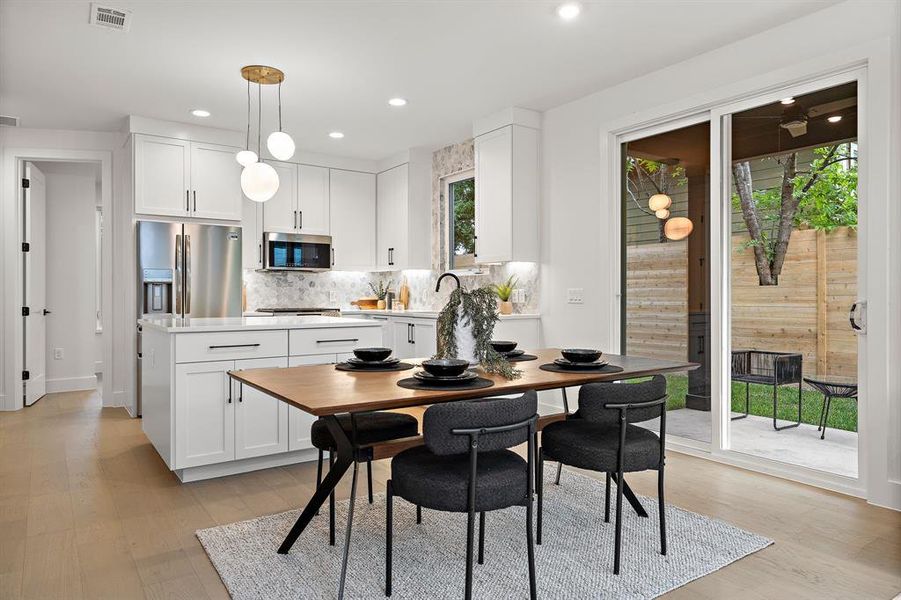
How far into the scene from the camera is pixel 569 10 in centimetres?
319

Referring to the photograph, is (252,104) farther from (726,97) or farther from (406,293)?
(726,97)

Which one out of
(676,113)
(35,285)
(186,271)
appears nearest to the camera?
(676,113)

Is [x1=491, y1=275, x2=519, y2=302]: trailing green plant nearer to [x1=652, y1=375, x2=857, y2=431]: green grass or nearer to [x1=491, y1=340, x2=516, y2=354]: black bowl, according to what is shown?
[x1=652, y1=375, x2=857, y2=431]: green grass

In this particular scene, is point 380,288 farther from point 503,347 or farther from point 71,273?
point 503,347

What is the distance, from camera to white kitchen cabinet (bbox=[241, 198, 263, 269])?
6027 mm

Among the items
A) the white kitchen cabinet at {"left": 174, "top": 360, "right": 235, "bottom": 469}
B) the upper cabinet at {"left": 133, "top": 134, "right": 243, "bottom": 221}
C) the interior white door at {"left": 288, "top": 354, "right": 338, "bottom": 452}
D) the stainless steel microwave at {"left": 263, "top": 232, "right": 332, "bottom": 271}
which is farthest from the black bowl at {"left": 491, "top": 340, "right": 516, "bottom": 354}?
the stainless steel microwave at {"left": 263, "top": 232, "right": 332, "bottom": 271}

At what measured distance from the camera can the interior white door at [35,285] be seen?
18.5 feet

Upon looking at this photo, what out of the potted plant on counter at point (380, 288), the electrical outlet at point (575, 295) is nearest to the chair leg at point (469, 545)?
the electrical outlet at point (575, 295)

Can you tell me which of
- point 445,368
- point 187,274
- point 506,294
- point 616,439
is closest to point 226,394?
point 445,368

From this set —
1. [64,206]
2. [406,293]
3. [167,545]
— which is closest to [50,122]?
[64,206]

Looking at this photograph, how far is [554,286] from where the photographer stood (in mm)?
4895

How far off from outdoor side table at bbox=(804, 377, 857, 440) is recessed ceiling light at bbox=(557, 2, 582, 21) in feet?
8.14

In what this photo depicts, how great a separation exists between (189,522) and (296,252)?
3827 mm

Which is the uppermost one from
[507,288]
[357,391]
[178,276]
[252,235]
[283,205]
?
[283,205]
